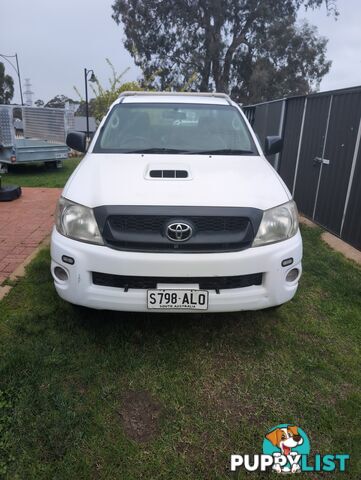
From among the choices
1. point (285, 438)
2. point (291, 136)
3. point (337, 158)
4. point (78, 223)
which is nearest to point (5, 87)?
point (291, 136)

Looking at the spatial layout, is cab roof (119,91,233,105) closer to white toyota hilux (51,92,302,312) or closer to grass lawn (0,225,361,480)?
white toyota hilux (51,92,302,312)

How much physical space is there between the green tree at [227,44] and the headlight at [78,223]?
24756 millimetres

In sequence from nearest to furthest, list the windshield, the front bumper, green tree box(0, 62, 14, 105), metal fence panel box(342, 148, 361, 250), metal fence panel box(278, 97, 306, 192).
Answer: the front bumper → the windshield → metal fence panel box(342, 148, 361, 250) → metal fence panel box(278, 97, 306, 192) → green tree box(0, 62, 14, 105)

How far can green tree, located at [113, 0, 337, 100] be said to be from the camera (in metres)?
25.7

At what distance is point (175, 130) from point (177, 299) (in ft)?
6.24

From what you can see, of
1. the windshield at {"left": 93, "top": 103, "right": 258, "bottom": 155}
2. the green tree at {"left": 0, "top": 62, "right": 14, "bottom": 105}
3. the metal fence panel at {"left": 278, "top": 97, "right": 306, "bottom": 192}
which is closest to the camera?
the windshield at {"left": 93, "top": 103, "right": 258, "bottom": 155}

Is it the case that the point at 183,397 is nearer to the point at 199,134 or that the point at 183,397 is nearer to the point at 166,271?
the point at 166,271

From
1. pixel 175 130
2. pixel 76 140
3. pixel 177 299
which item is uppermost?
pixel 175 130

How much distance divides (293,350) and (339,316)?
77 centimetres

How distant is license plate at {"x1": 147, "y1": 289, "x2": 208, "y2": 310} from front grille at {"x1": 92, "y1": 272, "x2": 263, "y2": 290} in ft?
0.19

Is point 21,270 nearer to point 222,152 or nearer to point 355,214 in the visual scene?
point 222,152

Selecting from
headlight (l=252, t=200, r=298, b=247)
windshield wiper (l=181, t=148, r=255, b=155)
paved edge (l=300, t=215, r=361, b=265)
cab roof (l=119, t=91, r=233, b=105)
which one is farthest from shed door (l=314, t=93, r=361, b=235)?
headlight (l=252, t=200, r=298, b=247)

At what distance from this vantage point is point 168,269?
2.40m

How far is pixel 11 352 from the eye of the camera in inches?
104
